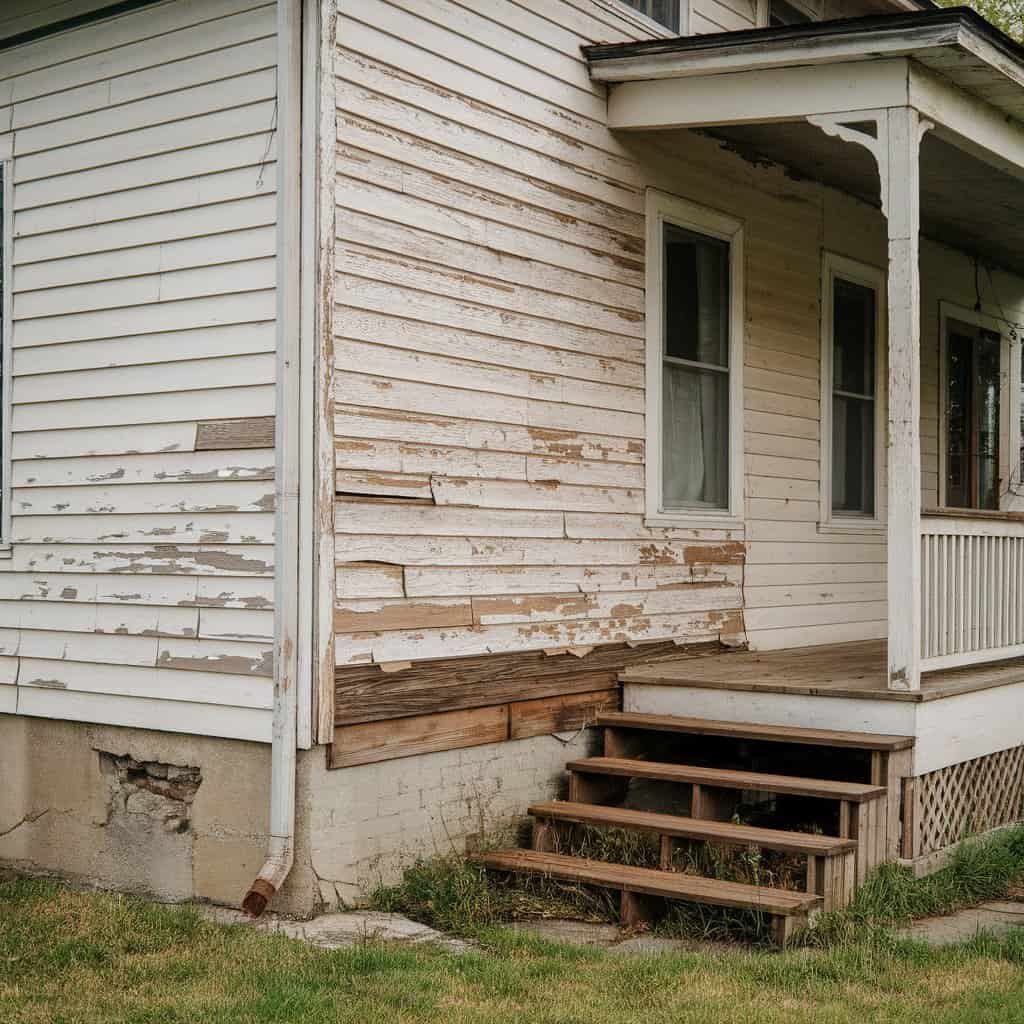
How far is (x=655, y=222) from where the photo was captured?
25.9ft

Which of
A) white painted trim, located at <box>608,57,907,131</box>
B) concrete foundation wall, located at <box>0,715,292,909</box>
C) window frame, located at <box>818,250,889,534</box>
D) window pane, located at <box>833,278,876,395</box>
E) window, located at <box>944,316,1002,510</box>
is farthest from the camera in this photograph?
window, located at <box>944,316,1002,510</box>

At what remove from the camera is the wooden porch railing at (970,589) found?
6887 millimetres

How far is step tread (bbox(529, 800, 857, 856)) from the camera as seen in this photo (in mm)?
5844

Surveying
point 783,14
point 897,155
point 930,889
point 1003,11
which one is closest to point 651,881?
point 930,889

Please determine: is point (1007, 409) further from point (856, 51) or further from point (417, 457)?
point (417, 457)

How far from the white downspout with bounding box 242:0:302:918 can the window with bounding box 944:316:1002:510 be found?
738 cm

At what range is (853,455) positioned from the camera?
998 centimetres

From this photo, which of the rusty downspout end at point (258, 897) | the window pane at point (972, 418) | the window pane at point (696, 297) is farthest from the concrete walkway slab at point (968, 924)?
the window pane at point (972, 418)

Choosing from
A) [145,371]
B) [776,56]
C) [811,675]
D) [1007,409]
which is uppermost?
[776,56]

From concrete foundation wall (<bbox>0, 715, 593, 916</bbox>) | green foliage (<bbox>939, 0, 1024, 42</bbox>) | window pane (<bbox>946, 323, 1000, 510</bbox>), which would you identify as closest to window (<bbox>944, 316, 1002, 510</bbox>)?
window pane (<bbox>946, 323, 1000, 510</bbox>)

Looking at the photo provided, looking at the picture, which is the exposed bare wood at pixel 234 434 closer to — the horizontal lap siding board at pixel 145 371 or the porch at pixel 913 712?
the horizontal lap siding board at pixel 145 371

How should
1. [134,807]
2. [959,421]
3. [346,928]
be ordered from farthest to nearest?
[959,421] → [134,807] → [346,928]

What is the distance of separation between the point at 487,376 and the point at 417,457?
2.07 feet

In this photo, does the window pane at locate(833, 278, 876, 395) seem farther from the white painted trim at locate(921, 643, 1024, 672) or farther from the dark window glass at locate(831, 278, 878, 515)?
the white painted trim at locate(921, 643, 1024, 672)
